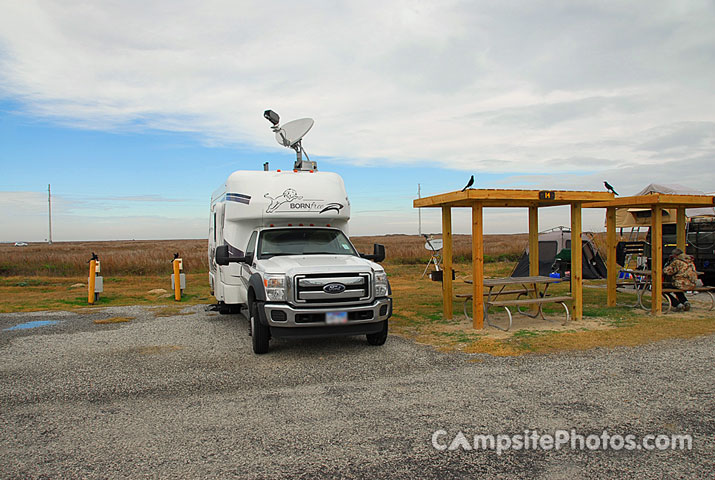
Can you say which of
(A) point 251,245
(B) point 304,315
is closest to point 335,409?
(B) point 304,315

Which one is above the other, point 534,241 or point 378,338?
point 534,241

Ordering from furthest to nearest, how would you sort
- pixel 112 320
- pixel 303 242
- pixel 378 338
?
pixel 112 320 < pixel 303 242 < pixel 378 338

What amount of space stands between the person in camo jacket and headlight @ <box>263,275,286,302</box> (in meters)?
7.98

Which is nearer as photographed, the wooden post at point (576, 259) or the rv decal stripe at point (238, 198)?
the rv decal stripe at point (238, 198)

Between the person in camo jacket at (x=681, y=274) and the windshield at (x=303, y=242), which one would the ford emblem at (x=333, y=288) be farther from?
the person in camo jacket at (x=681, y=274)

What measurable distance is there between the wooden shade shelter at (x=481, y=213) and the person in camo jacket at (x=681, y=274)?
222cm

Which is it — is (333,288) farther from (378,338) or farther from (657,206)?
(657,206)

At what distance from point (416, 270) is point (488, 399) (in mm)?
18457

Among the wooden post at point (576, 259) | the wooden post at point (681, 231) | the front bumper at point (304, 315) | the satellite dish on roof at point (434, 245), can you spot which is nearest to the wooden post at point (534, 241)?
the wooden post at point (576, 259)

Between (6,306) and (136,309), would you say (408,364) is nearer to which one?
(136,309)

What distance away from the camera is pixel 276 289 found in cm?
744

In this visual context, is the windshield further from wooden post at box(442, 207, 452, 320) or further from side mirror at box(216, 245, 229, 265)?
wooden post at box(442, 207, 452, 320)

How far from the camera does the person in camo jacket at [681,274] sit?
10539mm

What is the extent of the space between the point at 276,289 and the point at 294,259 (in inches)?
38.3
